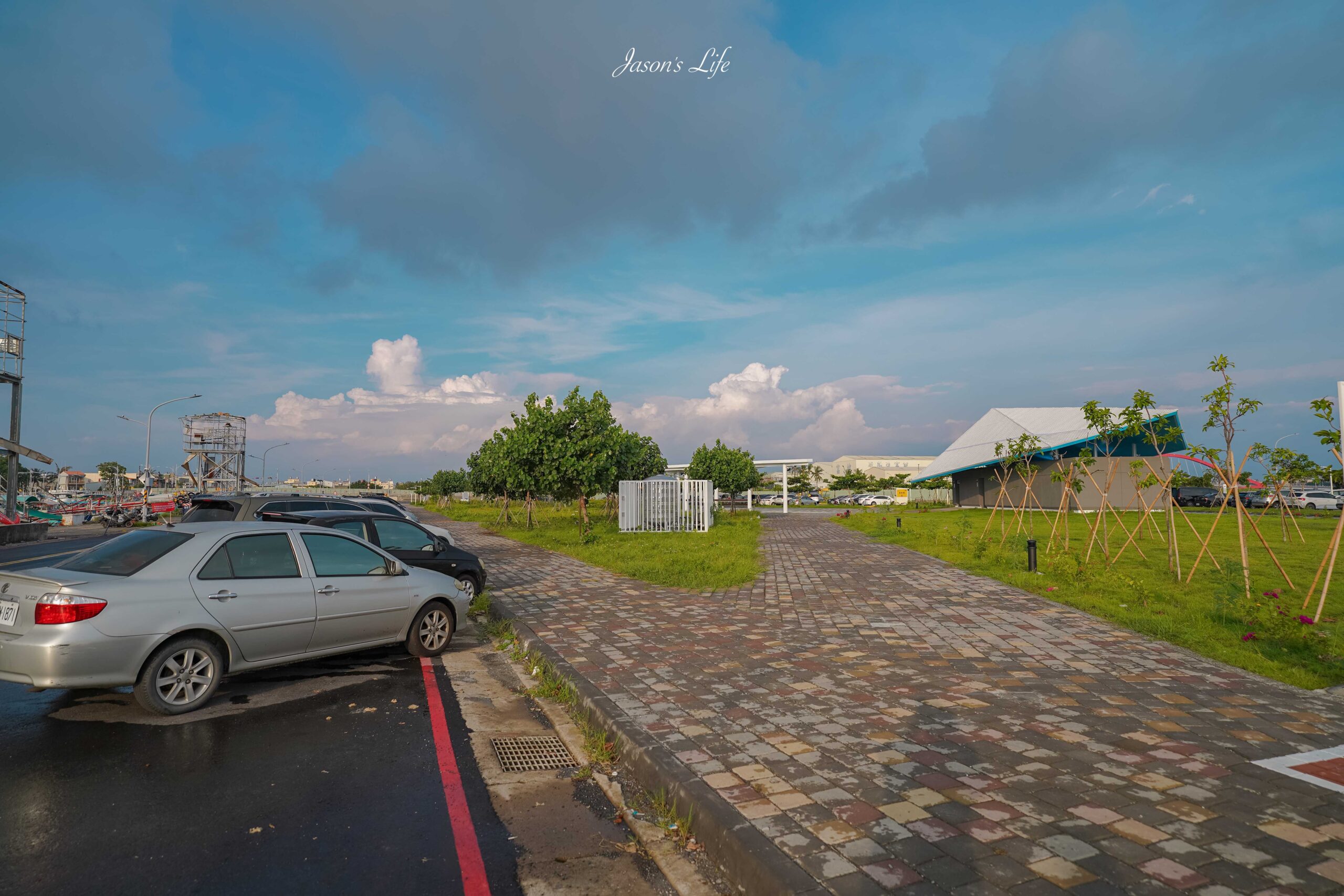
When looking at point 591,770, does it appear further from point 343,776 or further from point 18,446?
point 18,446

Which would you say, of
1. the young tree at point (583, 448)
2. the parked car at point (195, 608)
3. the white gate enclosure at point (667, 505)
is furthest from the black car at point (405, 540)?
the white gate enclosure at point (667, 505)

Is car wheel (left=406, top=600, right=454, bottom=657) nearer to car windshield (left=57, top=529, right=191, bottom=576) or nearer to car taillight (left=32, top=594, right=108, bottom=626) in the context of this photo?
car windshield (left=57, top=529, right=191, bottom=576)

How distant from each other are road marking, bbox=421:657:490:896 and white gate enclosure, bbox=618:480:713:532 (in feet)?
66.5

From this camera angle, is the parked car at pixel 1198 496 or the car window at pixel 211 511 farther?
the parked car at pixel 1198 496

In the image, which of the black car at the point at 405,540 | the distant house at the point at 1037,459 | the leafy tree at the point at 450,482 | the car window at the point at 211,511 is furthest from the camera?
the leafy tree at the point at 450,482

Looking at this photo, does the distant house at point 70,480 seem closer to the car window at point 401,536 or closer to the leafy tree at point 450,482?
the leafy tree at point 450,482

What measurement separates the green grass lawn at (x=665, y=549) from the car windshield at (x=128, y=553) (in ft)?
25.9

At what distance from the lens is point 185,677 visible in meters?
5.66

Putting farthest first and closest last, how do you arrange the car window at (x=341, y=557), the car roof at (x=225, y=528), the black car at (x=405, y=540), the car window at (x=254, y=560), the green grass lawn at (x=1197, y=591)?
the black car at (x=405, y=540), the green grass lawn at (x=1197, y=591), the car window at (x=341, y=557), the car roof at (x=225, y=528), the car window at (x=254, y=560)

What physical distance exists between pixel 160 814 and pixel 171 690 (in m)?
1.95

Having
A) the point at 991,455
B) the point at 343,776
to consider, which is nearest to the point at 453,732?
the point at 343,776


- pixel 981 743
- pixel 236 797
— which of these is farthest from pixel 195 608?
pixel 981 743

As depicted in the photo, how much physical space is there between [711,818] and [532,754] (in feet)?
5.99

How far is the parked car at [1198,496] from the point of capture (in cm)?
5159
